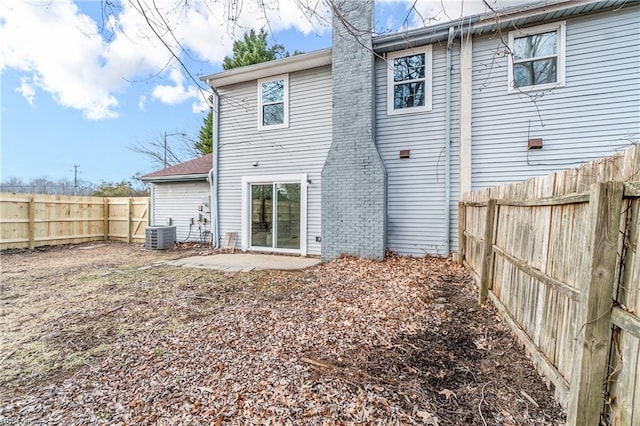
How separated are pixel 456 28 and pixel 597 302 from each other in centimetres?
685

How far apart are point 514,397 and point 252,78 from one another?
30.5 ft

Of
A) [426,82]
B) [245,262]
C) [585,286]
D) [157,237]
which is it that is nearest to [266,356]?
[585,286]

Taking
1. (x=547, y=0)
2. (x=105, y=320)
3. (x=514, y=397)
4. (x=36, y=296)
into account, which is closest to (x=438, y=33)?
(x=547, y=0)

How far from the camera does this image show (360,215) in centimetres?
704

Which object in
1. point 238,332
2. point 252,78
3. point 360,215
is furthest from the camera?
point 252,78

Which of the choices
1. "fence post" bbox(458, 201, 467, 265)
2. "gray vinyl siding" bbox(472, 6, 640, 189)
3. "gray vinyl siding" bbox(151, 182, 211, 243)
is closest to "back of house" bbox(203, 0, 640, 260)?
"gray vinyl siding" bbox(472, 6, 640, 189)

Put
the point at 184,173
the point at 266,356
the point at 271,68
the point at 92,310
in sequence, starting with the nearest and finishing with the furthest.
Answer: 1. the point at 266,356
2. the point at 92,310
3. the point at 271,68
4. the point at 184,173

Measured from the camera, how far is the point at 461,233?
20.1 feet

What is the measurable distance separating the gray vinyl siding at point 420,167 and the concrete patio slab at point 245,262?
2.37 m

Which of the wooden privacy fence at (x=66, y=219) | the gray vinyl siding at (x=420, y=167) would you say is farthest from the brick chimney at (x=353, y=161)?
the wooden privacy fence at (x=66, y=219)

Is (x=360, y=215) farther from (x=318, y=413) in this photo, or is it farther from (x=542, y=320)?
(x=318, y=413)

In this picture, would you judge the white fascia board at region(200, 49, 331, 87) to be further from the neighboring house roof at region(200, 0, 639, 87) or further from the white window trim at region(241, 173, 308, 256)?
the white window trim at region(241, 173, 308, 256)

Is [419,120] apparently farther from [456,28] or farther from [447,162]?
[456,28]

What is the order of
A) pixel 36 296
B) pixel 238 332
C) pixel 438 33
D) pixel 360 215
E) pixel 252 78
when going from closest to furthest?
pixel 238 332 → pixel 36 296 → pixel 438 33 → pixel 360 215 → pixel 252 78
